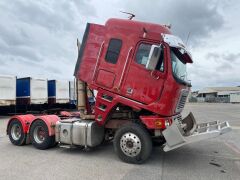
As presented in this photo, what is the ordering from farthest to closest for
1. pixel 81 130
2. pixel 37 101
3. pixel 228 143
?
1. pixel 37 101
2. pixel 228 143
3. pixel 81 130

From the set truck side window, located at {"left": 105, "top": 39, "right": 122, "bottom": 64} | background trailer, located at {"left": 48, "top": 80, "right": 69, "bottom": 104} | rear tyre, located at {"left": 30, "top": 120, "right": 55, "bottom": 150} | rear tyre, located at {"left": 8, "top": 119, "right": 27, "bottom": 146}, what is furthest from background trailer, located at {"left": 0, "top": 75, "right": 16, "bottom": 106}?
truck side window, located at {"left": 105, "top": 39, "right": 122, "bottom": 64}

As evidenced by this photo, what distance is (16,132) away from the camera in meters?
8.59

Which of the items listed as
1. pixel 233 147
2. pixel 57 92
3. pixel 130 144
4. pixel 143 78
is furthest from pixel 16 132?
pixel 57 92

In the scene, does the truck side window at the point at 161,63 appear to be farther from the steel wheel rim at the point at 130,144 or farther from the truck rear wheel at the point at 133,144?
the steel wheel rim at the point at 130,144

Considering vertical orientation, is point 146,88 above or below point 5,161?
above

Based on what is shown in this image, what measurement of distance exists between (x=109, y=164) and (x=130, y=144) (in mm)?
715

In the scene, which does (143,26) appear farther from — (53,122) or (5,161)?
(5,161)

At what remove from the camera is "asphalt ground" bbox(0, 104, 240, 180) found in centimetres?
552

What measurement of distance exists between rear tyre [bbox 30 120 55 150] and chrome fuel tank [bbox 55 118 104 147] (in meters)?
0.34

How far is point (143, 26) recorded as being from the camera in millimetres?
6520

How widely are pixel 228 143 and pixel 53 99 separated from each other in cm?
1627

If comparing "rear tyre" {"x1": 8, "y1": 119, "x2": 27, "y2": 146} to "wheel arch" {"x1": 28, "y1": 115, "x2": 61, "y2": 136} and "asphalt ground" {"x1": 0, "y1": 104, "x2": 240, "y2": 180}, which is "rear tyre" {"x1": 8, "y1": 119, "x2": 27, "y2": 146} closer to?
"asphalt ground" {"x1": 0, "y1": 104, "x2": 240, "y2": 180}

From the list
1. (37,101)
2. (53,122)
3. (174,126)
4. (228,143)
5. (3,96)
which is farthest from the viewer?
(37,101)

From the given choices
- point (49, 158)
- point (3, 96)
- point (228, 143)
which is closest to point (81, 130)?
point (49, 158)
